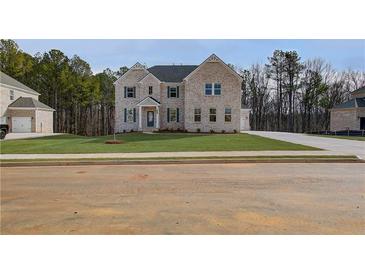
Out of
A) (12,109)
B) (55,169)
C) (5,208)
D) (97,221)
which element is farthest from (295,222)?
(12,109)

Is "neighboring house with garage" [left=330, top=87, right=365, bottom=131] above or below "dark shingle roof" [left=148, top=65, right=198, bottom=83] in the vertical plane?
below

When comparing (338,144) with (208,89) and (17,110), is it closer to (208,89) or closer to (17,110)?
(208,89)

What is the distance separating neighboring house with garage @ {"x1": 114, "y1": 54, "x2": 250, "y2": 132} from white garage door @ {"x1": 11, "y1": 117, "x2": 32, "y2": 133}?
40.6ft

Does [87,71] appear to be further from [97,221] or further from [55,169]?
[97,221]

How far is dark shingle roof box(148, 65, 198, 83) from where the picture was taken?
115 feet

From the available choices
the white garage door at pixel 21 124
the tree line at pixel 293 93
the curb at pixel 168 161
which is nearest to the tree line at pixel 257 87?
the tree line at pixel 293 93

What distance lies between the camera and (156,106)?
33062 millimetres

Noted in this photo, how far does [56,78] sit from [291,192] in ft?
187

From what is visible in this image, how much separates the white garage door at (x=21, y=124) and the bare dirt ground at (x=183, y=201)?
31282mm

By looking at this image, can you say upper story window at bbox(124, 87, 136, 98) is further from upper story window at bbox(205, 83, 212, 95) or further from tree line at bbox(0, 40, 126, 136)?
tree line at bbox(0, 40, 126, 136)

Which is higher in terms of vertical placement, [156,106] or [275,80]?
[275,80]

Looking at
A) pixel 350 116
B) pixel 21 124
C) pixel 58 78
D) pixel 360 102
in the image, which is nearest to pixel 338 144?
pixel 350 116

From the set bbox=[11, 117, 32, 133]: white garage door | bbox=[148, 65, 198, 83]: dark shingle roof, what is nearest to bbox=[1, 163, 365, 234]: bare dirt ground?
bbox=[148, 65, 198, 83]: dark shingle roof

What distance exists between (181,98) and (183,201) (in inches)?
1124
